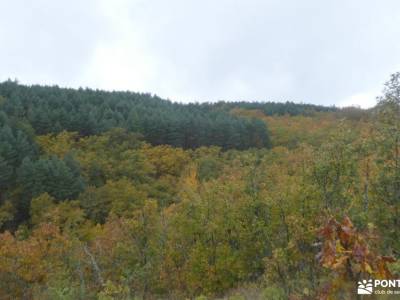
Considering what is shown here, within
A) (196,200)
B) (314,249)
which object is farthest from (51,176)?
(314,249)

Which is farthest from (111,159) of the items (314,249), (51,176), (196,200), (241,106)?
(241,106)

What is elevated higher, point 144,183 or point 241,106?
point 241,106

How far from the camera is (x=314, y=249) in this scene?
7504 millimetres

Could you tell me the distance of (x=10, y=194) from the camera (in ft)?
159

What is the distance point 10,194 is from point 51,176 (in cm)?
527

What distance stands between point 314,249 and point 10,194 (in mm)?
47945

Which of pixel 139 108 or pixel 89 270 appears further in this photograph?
pixel 139 108

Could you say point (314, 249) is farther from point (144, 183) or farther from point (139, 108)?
point (139, 108)

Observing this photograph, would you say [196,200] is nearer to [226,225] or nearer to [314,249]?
[226,225]

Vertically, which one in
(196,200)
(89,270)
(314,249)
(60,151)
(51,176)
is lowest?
(89,270)

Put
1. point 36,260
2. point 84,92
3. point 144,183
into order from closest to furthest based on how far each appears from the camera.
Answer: point 36,260 < point 144,183 < point 84,92

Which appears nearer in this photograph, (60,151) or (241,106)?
(60,151)

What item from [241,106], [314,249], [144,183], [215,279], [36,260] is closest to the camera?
[314,249]

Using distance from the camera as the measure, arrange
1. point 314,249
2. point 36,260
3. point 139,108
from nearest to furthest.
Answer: point 314,249 < point 36,260 < point 139,108
